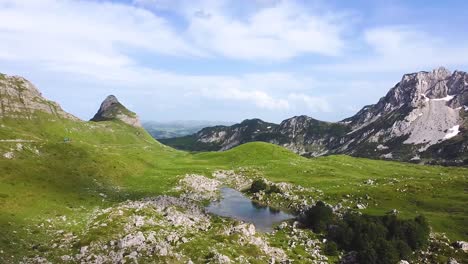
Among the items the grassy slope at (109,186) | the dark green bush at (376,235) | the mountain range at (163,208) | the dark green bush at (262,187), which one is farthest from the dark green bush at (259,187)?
the dark green bush at (376,235)

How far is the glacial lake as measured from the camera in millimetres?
87688

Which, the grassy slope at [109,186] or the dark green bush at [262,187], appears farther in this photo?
the dark green bush at [262,187]

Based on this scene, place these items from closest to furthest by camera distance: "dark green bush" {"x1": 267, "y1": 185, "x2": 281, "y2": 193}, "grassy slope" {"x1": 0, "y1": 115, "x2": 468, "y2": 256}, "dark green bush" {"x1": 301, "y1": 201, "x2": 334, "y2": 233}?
"grassy slope" {"x1": 0, "y1": 115, "x2": 468, "y2": 256}
"dark green bush" {"x1": 301, "y1": 201, "x2": 334, "y2": 233}
"dark green bush" {"x1": 267, "y1": 185, "x2": 281, "y2": 193}

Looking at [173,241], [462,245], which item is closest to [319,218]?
[462,245]

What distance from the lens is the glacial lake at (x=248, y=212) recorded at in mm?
87688

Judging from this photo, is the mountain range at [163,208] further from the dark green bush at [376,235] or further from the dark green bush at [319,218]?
the dark green bush at [319,218]

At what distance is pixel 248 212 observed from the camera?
97.8 m

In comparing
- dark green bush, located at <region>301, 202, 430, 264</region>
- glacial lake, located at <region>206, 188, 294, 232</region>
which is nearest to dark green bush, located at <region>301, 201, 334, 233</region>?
dark green bush, located at <region>301, 202, 430, 264</region>

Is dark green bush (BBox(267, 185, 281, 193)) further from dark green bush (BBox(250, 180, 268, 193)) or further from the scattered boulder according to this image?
the scattered boulder

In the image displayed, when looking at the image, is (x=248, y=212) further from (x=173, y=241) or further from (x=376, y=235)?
(x=173, y=241)

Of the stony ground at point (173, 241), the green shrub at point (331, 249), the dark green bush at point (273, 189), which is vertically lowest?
the green shrub at point (331, 249)

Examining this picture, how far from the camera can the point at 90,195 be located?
85875mm

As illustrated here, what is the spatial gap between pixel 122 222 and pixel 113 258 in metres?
13.2

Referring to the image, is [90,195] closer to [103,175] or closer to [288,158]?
[103,175]
